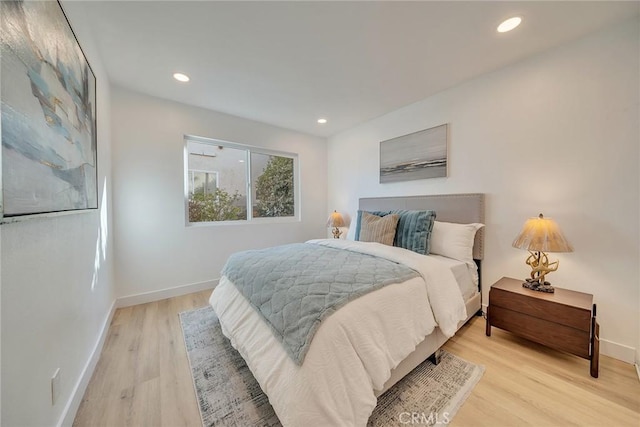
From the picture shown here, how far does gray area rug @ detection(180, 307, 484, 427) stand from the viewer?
3.89ft

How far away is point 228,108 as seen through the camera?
2.94m

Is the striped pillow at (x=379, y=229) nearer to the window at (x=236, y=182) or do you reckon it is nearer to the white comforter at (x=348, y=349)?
the white comforter at (x=348, y=349)

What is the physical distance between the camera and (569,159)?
5.89 ft

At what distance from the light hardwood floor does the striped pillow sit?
1.05 metres

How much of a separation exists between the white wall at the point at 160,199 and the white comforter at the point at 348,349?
1.68 meters

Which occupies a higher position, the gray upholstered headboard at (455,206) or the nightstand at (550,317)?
the gray upholstered headboard at (455,206)

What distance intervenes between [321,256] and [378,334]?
88 cm

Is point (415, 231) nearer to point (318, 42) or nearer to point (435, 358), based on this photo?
point (435, 358)

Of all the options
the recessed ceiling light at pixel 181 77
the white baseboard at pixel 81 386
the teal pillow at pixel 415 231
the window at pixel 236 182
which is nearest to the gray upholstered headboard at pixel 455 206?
the teal pillow at pixel 415 231

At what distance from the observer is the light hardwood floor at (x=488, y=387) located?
1.19 metres

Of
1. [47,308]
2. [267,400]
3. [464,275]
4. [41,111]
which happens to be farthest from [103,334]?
[464,275]

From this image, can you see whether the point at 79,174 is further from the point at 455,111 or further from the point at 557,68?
the point at 557,68

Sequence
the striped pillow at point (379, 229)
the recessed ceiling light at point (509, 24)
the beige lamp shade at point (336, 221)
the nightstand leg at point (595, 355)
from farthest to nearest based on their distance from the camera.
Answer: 1. the beige lamp shade at point (336, 221)
2. the striped pillow at point (379, 229)
3. the recessed ceiling light at point (509, 24)
4. the nightstand leg at point (595, 355)

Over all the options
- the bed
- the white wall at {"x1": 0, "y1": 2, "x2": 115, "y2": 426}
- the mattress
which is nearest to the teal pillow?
the mattress
